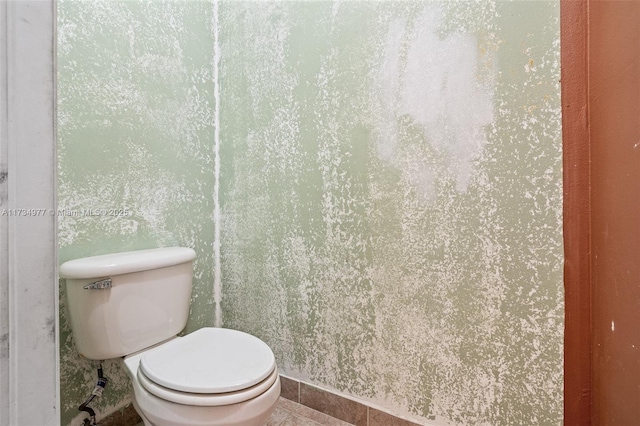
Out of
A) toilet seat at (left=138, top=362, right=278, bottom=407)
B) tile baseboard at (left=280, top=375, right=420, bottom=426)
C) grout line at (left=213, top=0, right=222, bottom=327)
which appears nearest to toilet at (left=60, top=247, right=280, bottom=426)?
toilet seat at (left=138, top=362, right=278, bottom=407)

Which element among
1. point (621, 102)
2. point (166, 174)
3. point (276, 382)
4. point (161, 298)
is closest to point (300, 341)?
point (276, 382)

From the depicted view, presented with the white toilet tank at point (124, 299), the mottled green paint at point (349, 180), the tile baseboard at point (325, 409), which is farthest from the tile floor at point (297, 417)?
the white toilet tank at point (124, 299)

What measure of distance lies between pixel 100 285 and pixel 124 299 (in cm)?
9

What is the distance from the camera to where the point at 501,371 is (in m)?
0.98

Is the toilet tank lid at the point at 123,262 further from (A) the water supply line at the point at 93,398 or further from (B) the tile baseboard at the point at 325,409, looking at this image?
(B) the tile baseboard at the point at 325,409

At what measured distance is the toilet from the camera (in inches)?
33.0

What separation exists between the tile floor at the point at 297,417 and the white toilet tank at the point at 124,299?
22.3 inches

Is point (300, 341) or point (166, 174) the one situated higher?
point (166, 174)

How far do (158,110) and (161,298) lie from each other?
2.54 ft

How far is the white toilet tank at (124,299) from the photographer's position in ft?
3.29

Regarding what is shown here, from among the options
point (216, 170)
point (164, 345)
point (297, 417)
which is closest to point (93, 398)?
point (164, 345)

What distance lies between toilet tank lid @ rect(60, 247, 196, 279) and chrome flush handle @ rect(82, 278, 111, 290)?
0.02m

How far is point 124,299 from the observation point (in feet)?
3.49

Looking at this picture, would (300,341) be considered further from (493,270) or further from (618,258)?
(618,258)
